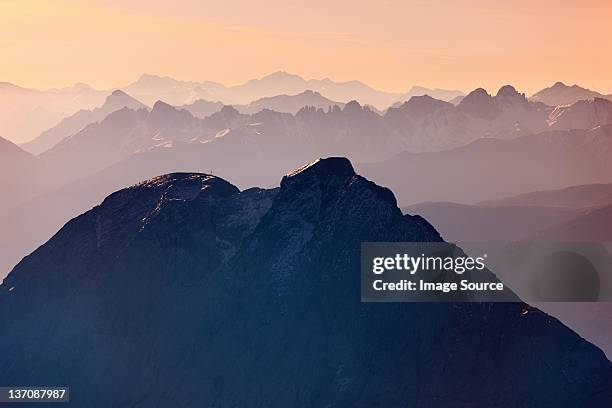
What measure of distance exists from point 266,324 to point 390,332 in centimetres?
2126

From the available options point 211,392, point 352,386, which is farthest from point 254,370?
point 352,386

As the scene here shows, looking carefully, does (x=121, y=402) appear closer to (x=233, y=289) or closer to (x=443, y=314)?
(x=233, y=289)

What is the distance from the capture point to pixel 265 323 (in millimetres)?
152375

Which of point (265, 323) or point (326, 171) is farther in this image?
point (326, 171)

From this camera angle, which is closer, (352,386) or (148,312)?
(352,386)

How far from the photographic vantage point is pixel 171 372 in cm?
15175

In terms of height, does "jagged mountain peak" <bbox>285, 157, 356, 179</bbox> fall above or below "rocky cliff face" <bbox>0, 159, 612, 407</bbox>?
above

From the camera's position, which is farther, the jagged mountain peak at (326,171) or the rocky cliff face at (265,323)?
the jagged mountain peak at (326,171)

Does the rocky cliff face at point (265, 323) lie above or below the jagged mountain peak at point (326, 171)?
below

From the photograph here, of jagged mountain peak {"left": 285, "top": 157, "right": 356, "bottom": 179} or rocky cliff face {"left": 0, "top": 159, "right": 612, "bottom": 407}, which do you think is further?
jagged mountain peak {"left": 285, "top": 157, "right": 356, "bottom": 179}

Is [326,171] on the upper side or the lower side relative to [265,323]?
upper

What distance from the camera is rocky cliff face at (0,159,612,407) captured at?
475 feet

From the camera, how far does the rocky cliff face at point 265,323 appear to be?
475ft

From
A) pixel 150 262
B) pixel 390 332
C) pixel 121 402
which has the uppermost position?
pixel 150 262
